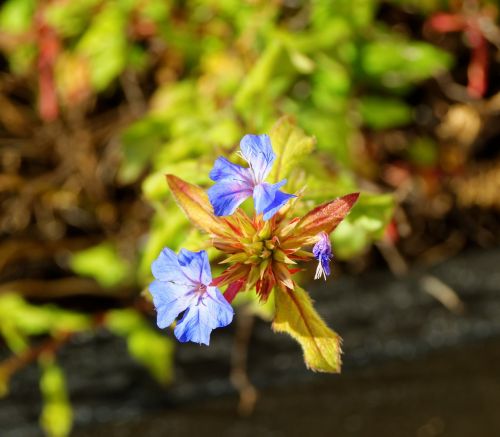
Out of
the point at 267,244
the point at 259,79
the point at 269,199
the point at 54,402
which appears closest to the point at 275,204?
the point at 269,199

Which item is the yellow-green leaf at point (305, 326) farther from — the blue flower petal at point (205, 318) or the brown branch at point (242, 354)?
the brown branch at point (242, 354)

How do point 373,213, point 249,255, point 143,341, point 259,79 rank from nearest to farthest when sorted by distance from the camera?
Result: point 249,255, point 373,213, point 259,79, point 143,341

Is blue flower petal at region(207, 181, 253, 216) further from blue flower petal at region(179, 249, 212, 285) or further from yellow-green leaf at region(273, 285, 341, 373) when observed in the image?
yellow-green leaf at region(273, 285, 341, 373)

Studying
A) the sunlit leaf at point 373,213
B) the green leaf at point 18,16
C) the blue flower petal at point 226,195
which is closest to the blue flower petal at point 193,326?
the blue flower petal at point 226,195

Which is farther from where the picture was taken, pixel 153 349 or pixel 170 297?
pixel 153 349

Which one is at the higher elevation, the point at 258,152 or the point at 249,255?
the point at 258,152

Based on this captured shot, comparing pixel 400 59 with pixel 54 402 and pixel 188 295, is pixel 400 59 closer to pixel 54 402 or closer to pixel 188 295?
pixel 188 295

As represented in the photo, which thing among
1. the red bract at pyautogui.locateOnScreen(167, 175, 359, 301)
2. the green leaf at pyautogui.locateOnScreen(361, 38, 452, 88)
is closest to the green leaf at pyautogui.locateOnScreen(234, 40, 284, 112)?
the green leaf at pyautogui.locateOnScreen(361, 38, 452, 88)

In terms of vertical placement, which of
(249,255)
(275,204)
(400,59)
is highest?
(275,204)
